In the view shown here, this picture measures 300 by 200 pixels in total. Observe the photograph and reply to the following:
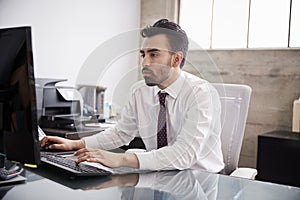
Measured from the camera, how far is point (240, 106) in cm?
167

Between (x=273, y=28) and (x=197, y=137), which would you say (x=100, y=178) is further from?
(x=273, y=28)

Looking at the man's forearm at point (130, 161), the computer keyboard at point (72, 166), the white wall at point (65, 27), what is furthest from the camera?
the white wall at point (65, 27)

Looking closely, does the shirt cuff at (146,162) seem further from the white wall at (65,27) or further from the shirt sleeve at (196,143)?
the white wall at (65,27)

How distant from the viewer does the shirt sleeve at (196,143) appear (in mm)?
1218

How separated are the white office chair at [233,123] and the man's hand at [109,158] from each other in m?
0.65

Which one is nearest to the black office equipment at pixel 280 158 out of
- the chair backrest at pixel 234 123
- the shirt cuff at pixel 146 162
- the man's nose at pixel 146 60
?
the chair backrest at pixel 234 123

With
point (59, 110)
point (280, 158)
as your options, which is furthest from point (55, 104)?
point (280, 158)

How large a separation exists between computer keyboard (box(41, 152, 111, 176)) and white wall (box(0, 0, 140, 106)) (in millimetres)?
1082

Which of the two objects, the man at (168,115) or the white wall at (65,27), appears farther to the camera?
the white wall at (65,27)

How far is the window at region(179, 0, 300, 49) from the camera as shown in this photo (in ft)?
10.1

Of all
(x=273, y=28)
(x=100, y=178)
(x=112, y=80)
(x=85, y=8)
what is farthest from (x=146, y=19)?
(x=100, y=178)

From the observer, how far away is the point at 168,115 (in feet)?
4.88

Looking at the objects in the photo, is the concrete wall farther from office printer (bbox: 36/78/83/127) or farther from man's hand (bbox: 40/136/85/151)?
man's hand (bbox: 40/136/85/151)

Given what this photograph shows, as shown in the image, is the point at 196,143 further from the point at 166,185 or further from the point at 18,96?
the point at 18,96
